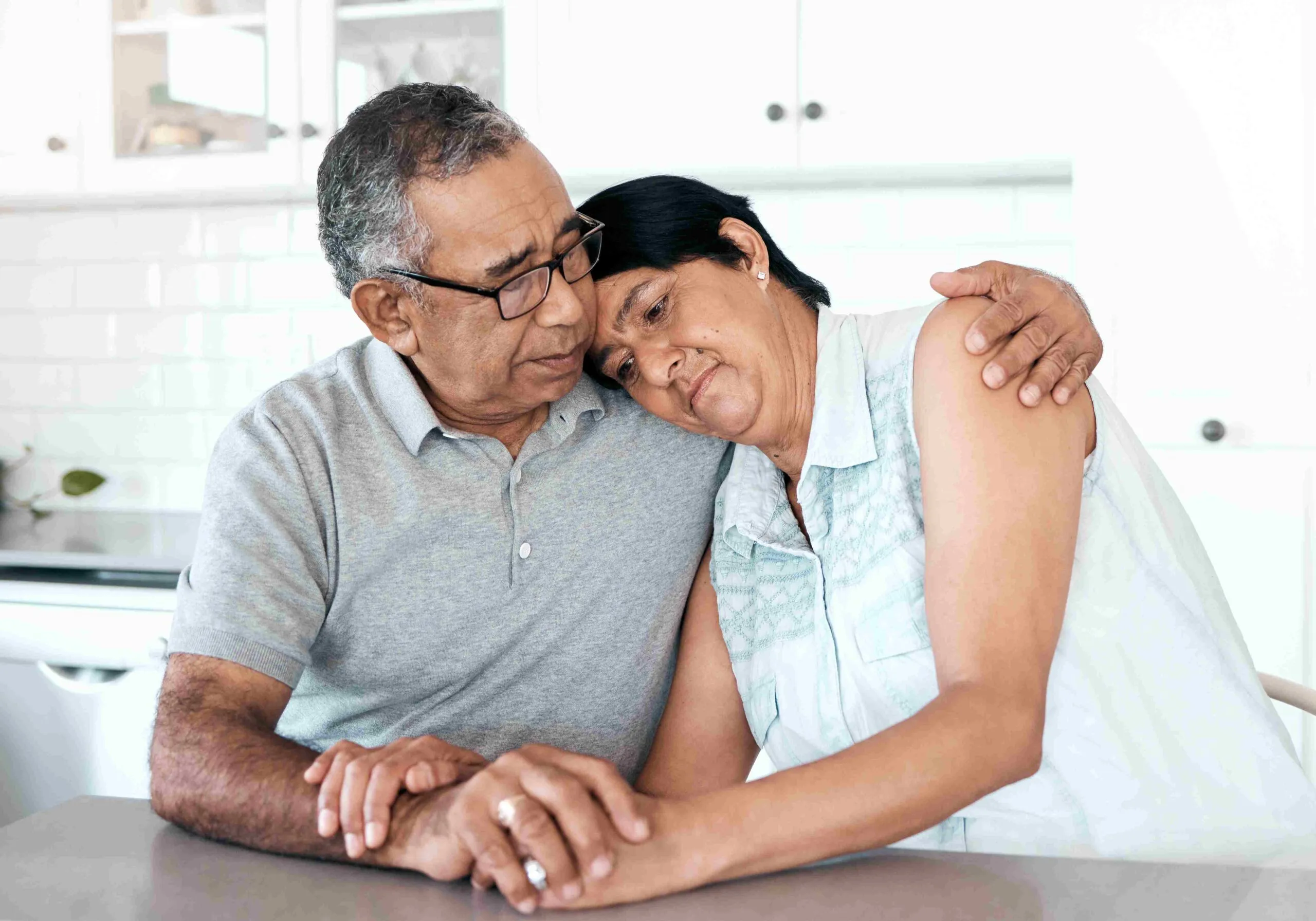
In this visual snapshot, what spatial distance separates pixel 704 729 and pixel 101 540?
196cm

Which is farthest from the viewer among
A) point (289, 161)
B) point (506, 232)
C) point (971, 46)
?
point (289, 161)

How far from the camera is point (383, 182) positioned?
1428 mm

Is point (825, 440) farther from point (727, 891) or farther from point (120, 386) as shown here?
point (120, 386)

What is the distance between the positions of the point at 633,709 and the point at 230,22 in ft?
7.48

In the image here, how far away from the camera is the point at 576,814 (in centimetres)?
90

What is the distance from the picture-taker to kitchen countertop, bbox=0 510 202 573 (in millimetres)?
2723

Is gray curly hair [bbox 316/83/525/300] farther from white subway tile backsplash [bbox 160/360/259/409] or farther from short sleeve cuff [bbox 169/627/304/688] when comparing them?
white subway tile backsplash [bbox 160/360/259/409]

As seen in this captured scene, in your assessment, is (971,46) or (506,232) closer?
(506,232)

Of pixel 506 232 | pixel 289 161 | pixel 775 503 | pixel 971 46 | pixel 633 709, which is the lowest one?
pixel 633 709

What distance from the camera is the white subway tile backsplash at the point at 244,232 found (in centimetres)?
344

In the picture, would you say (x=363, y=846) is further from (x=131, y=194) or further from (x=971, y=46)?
(x=131, y=194)

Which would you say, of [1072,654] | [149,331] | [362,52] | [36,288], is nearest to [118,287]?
[149,331]

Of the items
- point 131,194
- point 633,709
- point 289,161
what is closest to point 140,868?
point 633,709

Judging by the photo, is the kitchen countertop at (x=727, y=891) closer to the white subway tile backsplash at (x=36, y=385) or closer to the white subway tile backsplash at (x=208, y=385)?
the white subway tile backsplash at (x=208, y=385)
